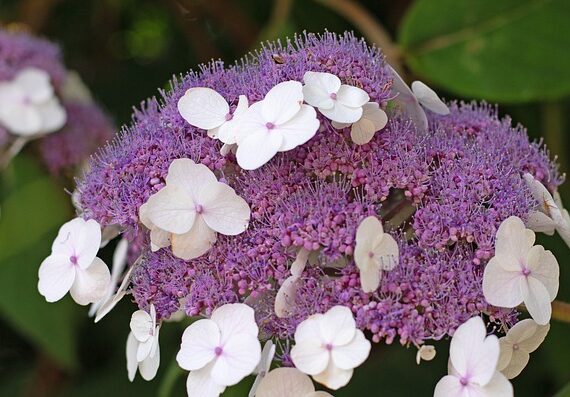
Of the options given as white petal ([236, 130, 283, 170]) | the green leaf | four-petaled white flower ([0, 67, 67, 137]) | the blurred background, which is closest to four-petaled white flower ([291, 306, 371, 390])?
white petal ([236, 130, 283, 170])

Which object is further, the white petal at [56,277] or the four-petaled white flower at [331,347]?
the white petal at [56,277]

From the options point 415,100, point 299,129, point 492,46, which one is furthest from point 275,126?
point 492,46

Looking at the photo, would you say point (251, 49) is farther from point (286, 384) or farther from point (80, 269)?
point (286, 384)

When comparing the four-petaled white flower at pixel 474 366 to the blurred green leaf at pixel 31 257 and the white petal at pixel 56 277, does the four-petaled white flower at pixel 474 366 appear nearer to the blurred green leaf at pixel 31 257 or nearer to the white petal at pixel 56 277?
the white petal at pixel 56 277

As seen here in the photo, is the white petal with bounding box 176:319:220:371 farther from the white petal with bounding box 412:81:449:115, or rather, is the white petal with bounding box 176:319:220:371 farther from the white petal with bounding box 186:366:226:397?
the white petal with bounding box 412:81:449:115

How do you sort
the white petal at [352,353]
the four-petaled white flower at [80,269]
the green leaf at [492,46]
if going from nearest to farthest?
the white petal at [352,353] → the four-petaled white flower at [80,269] → the green leaf at [492,46]

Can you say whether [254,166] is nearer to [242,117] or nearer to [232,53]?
[242,117]

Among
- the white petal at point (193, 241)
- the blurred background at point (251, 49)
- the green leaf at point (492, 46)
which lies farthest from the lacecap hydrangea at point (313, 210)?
the green leaf at point (492, 46)
